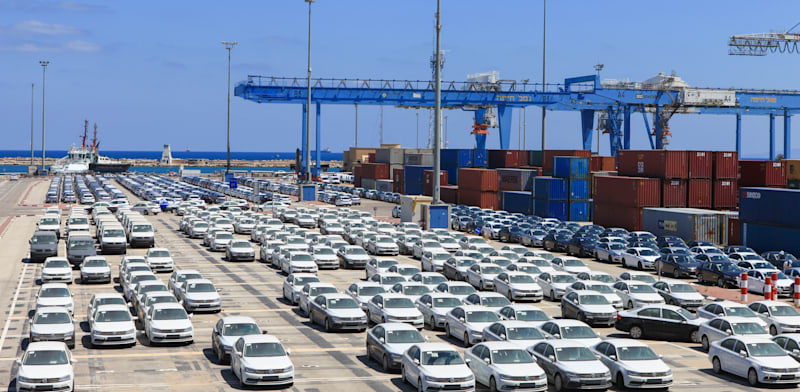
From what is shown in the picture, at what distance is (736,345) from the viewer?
2339 cm

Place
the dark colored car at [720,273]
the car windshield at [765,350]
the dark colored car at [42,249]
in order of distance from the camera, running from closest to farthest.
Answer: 1. the car windshield at [765,350]
2. the dark colored car at [720,273]
3. the dark colored car at [42,249]

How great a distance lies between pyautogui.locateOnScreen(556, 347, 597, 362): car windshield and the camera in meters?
21.9

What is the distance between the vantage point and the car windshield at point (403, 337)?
78.4 ft

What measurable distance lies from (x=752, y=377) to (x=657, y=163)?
41.6m

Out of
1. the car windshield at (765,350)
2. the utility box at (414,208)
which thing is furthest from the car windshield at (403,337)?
the utility box at (414,208)

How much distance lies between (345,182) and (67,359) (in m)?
128

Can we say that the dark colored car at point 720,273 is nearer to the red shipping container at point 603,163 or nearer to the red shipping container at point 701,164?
the red shipping container at point 701,164

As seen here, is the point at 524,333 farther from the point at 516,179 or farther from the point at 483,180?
the point at 516,179

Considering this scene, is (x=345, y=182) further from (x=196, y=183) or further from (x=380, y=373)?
(x=380, y=373)

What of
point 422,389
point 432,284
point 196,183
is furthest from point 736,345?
point 196,183

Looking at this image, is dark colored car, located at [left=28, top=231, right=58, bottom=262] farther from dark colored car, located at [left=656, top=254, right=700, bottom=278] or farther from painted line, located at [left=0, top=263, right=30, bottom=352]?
dark colored car, located at [left=656, top=254, right=700, bottom=278]

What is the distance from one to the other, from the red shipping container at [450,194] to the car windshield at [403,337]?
2518 inches

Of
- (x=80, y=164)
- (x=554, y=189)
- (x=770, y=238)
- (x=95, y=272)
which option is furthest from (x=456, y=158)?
(x=80, y=164)

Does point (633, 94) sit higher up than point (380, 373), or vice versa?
point (633, 94)
